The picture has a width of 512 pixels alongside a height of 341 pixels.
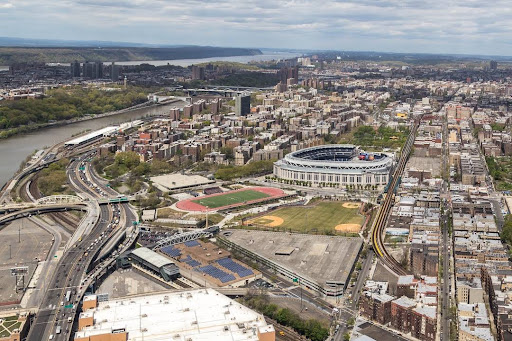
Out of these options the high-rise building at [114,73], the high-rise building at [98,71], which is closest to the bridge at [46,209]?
the high-rise building at [114,73]

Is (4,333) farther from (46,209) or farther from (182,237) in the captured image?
(46,209)

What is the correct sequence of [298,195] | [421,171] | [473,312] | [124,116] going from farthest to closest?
[124,116] < [421,171] < [298,195] < [473,312]

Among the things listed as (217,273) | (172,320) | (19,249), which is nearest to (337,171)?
(217,273)

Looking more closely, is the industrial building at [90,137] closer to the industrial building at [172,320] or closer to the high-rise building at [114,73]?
the industrial building at [172,320]

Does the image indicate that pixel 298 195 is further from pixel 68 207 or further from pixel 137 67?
pixel 137 67

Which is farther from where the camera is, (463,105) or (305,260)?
(463,105)


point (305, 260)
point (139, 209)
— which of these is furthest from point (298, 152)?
point (305, 260)
